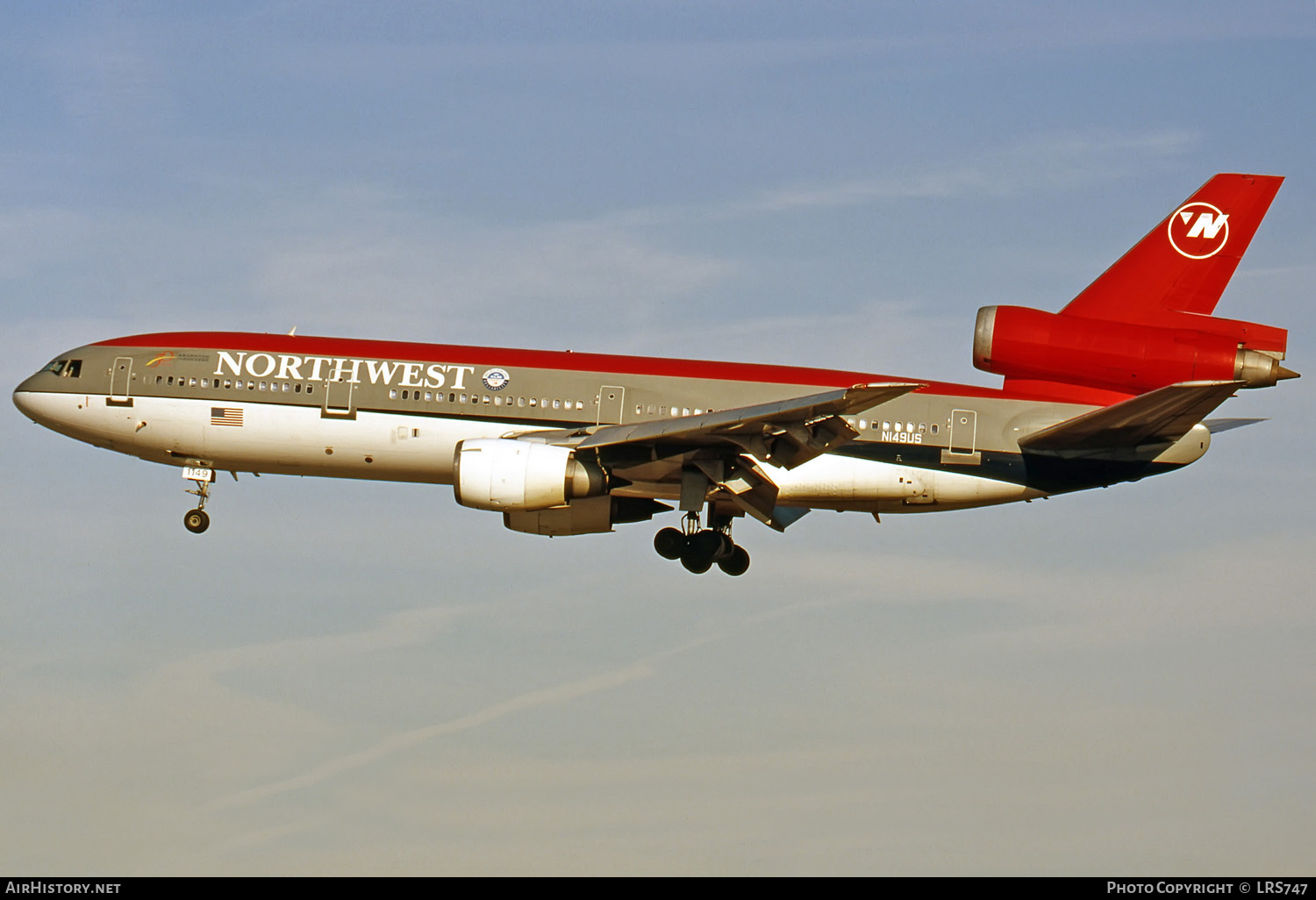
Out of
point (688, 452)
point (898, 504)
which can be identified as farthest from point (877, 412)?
point (688, 452)

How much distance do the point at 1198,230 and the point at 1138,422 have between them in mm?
6309

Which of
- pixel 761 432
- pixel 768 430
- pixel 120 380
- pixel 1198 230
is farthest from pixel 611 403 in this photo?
pixel 1198 230

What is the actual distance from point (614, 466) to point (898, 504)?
22.1 ft

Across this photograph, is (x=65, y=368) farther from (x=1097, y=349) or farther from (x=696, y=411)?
(x=1097, y=349)

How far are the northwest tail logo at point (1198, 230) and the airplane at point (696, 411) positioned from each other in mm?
46

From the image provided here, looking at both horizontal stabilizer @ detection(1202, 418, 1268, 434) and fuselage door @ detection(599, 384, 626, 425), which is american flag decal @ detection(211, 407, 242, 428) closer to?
fuselage door @ detection(599, 384, 626, 425)

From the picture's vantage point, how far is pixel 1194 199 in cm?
3559

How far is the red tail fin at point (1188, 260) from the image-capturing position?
1367 inches

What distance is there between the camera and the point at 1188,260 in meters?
35.0

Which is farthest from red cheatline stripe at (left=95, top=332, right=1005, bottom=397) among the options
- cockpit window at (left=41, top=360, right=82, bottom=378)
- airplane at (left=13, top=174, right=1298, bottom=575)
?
cockpit window at (left=41, top=360, right=82, bottom=378)

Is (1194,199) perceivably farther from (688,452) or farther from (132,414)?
(132,414)

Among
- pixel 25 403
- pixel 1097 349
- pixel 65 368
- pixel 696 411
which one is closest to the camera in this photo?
pixel 1097 349

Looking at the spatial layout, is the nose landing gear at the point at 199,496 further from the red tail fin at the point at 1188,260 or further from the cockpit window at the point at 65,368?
the red tail fin at the point at 1188,260

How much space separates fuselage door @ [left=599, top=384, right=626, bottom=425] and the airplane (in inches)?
1.8
